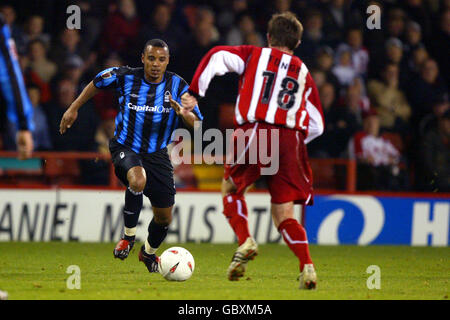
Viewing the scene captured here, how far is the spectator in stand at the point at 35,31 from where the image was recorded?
12.4m

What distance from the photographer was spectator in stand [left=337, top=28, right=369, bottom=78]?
44.0ft

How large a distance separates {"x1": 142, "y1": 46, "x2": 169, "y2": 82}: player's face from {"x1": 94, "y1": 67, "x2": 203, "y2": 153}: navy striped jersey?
118 mm

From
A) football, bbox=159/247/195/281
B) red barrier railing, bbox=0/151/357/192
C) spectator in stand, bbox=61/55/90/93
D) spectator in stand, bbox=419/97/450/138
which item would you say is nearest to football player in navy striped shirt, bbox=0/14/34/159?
football, bbox=159/247/195/281

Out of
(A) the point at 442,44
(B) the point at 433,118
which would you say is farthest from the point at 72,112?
(A) the point at 442,44

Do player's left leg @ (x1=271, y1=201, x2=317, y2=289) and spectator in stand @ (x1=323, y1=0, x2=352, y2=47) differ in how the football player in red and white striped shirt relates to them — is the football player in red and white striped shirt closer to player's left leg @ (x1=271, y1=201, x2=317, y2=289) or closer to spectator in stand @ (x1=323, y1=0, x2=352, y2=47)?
player's left leg @ (x1=271, y1=201, x2=317, y2=289)

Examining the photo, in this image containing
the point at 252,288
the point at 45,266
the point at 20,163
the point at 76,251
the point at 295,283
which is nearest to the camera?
the point at 252,288

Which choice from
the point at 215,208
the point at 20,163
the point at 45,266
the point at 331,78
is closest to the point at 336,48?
the point at 331,78

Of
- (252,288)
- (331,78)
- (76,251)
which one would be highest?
(331,78)

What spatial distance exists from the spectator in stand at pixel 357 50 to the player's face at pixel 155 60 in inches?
244

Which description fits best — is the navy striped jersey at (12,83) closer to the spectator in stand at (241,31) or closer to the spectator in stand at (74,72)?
the spectator in stand at (74,72)

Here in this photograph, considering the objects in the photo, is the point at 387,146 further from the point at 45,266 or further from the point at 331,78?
the point at 45,266

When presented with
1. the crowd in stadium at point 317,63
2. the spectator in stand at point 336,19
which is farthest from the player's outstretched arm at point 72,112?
the spectator in stand at point 336,19

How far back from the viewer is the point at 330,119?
12234 mm

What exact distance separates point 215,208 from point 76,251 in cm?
231
